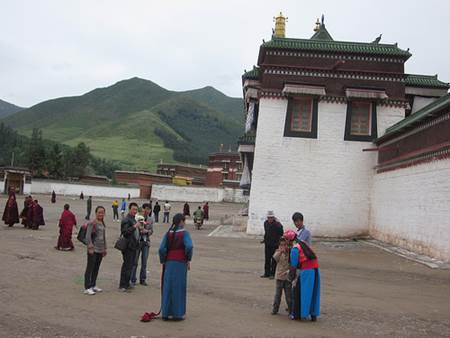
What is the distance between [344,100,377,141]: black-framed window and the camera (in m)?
22.1

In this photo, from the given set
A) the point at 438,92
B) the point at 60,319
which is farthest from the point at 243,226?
the point at 60,319

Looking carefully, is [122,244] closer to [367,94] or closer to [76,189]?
[367,94]

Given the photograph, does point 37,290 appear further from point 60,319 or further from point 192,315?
point 192,315

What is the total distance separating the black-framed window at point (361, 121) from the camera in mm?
22125

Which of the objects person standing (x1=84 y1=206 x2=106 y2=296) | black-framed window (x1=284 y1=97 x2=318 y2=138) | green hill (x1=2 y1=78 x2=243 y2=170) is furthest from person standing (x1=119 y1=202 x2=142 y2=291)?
green hill (x1=2 y1=78 x2=243 y2=170)

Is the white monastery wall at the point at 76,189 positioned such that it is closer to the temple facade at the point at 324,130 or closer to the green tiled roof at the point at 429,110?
the temple facade at the point at 324,130

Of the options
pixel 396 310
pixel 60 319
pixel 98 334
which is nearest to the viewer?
pixel 98 334

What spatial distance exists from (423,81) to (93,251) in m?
20.2

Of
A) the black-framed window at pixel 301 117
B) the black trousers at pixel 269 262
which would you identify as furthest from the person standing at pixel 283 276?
the black-framed window at pixel 301 117

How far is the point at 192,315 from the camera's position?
742cm

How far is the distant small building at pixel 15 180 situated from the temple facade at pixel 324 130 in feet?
137

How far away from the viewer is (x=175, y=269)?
23.4 feet

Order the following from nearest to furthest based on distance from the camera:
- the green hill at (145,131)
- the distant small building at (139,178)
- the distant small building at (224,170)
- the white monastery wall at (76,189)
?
the white monastery wall at (76,189) < the distant small building at (139,178) < the distant small building at (224,170) < the green hill at (145,131)

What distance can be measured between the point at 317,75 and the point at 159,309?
54.8 feet
